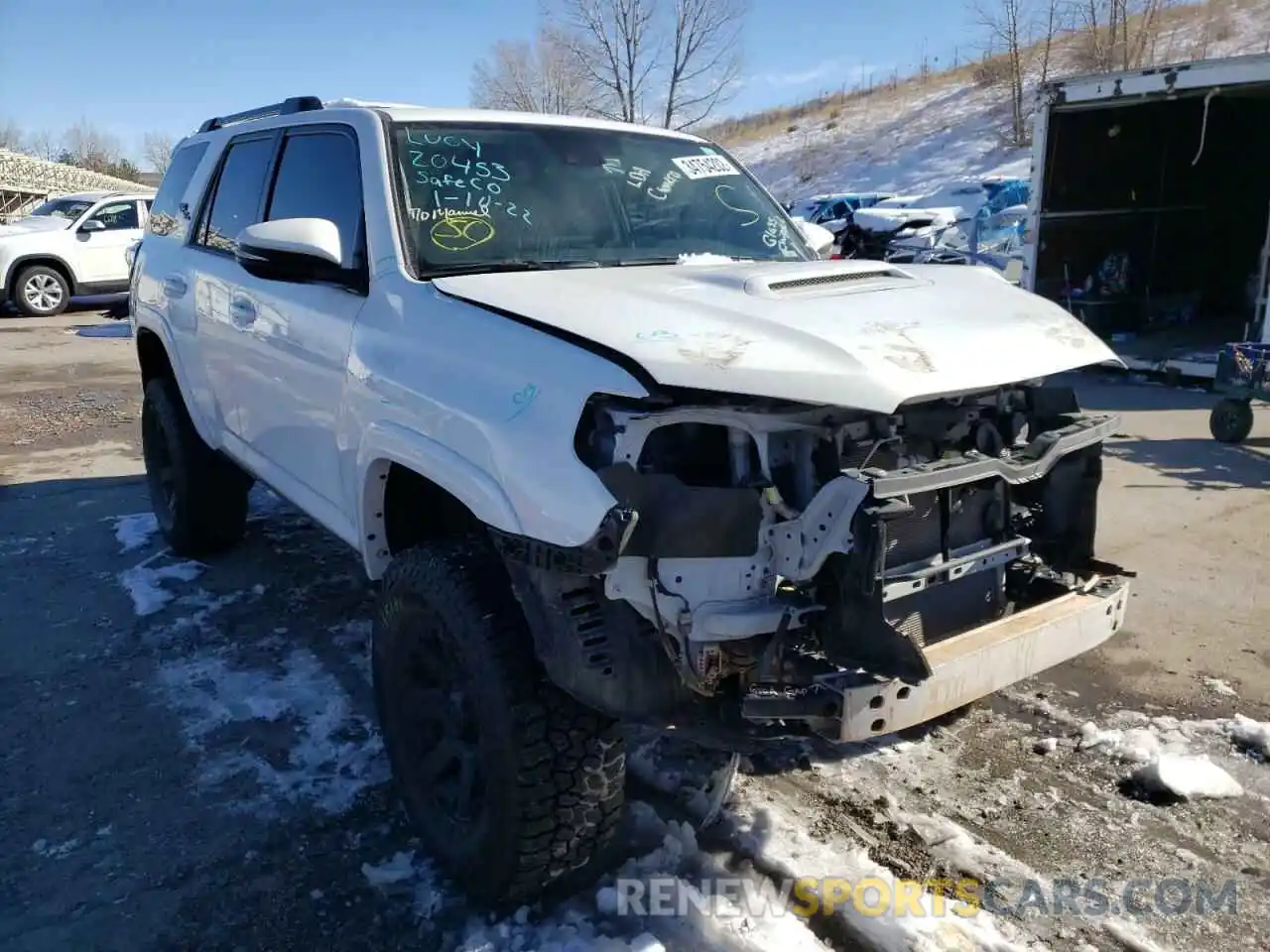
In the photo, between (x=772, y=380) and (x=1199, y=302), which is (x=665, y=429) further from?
(x=1199, y=302)

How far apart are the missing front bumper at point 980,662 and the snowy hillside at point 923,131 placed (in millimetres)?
30994

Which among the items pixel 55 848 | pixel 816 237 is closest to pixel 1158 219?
pixel 816 237

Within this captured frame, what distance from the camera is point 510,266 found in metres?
3.06

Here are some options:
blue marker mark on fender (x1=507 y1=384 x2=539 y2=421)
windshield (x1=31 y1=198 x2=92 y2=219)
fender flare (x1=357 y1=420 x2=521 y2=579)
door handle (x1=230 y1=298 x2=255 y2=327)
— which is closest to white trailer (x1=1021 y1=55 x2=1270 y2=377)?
door handle (x1=230 y1=298 x2=255 y2=327)

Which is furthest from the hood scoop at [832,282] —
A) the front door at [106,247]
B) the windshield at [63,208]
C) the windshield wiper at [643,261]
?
the windshield at [63,208]

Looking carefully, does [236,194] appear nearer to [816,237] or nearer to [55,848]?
[816,237]

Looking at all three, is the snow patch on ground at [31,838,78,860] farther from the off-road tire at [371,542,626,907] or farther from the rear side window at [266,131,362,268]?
the rear side window at [266,131,362,268]

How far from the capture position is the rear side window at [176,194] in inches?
195

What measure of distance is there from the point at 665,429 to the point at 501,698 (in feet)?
2.45

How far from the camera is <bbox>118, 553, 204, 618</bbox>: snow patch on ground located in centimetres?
472

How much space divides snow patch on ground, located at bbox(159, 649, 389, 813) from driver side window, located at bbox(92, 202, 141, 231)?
48.6ft

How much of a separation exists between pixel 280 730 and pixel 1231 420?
274 inches

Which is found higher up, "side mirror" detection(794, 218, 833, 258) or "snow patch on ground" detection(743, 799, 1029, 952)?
"side mirror" detection(794, 218, 833, 258)

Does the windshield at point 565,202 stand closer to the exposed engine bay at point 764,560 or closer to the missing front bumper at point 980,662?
the exposed engine bay at point 764,560
